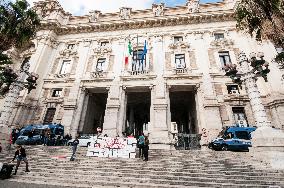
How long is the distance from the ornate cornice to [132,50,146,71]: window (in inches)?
151

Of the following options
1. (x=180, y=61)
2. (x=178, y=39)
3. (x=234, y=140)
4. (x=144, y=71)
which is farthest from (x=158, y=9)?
(x=234, y=140)

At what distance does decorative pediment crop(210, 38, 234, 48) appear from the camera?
71.7 ft

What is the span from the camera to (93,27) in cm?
2531

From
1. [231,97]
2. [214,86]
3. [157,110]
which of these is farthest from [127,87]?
[231,97]

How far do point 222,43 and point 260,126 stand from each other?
13659 millimetres

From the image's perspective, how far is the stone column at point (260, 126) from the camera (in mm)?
10133

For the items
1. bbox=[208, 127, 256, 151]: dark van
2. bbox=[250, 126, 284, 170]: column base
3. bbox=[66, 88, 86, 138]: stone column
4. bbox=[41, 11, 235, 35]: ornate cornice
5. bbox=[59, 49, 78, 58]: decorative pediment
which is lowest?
bbox=[250, 126, 284, 170]: column base

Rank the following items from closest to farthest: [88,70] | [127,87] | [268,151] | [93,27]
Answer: [268,151], [127,87], [88,70], [93,27]

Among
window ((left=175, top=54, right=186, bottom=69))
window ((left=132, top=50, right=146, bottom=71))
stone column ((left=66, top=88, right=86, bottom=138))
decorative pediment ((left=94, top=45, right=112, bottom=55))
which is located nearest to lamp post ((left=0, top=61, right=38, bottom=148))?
stone column ((left=66, top=88, right=86, bottom=138))

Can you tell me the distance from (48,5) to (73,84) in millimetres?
13432

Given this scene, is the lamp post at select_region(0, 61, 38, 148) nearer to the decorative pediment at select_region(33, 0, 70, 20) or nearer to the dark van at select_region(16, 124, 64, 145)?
the dark van at select_region(16, 124, 64, 145)

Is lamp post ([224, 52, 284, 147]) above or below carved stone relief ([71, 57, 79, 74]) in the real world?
below

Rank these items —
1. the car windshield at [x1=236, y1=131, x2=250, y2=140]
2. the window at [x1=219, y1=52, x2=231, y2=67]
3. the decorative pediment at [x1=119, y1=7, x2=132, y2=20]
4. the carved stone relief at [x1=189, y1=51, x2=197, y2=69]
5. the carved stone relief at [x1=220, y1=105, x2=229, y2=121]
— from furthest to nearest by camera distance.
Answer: the decorative pediment at [x1=119, y1=7, x2=132, y2=20]
the window at [x1=219, y1=52, x2=231, y2=67]
the carved stone relief at [x1=189, y1=51, x2=197, y2=69]
the carved stone relief at [x1=220, y1=105, x2=229, y2=121]
the car windshield at [x1=236, y1=131, x2=250, y2=140]

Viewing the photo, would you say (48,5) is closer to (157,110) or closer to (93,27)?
(93,27)
